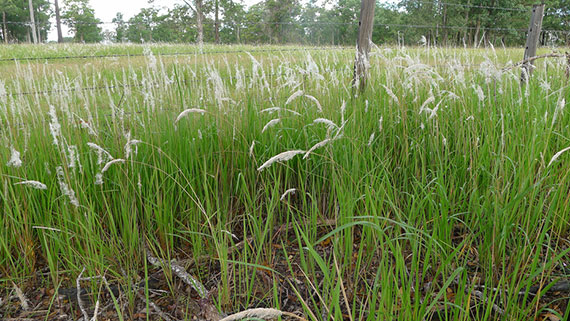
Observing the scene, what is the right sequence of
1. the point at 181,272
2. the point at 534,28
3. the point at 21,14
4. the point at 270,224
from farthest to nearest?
the point at 21,14 → the point at 534,28 → the point at 270,224 → the point at 181,272

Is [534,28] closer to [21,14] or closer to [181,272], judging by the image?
[181,272]

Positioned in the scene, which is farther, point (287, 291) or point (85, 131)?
point (85, 131)

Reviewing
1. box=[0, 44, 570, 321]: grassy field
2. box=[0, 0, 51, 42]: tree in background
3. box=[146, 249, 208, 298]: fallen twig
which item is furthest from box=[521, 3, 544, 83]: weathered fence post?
box=[0, 0, 51, 42]: tree in background

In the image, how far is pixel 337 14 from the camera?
2109 inches

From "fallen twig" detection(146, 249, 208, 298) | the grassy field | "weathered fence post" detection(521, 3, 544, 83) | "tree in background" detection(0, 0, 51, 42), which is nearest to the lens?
the grassy field

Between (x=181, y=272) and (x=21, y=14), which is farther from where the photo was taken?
(x=21, y=14)

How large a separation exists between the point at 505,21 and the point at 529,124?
1838 inches

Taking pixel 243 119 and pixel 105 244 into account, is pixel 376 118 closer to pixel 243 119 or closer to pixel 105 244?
pixel 243 119

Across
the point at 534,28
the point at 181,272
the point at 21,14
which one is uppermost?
the point at 21,14

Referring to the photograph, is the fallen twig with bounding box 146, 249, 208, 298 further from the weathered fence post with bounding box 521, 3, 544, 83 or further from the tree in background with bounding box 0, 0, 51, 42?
the tree in background with bounding box 0, 0, 51, 42

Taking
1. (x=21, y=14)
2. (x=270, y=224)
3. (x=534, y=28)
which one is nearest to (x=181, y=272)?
(x=270, y=224)

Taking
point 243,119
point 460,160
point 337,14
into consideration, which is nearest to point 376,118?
point 460,160

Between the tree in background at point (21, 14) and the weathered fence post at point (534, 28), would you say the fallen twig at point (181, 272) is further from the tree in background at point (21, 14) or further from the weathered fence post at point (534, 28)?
the tree in background at point (21, 14)

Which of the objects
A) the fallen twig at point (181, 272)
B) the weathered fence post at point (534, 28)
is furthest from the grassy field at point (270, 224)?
the weathered fence post at point (534, 28)
